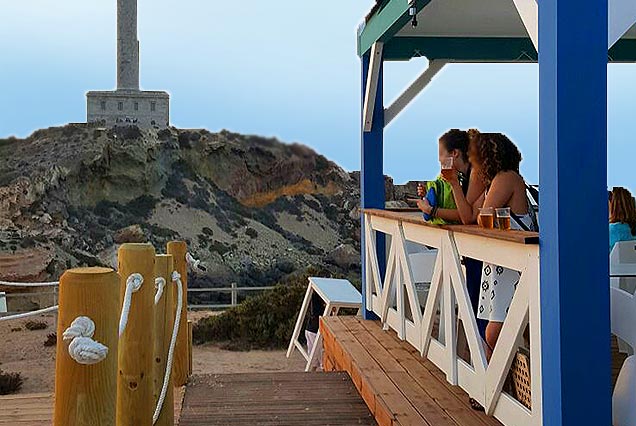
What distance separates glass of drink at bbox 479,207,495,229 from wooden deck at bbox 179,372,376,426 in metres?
1.36

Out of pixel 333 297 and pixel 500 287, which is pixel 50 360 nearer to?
pixel 333 297

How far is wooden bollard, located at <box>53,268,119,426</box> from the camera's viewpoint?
1.92 meters

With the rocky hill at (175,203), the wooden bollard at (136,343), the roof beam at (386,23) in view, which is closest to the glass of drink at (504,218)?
the wooden bollard at (136,343)

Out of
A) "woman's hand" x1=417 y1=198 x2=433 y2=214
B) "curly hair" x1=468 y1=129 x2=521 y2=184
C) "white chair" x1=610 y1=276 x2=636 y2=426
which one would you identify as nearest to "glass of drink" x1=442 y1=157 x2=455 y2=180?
"curly hair" x1=468 y1=129 x2=521 y2=184

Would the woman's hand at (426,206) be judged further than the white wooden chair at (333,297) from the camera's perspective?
No

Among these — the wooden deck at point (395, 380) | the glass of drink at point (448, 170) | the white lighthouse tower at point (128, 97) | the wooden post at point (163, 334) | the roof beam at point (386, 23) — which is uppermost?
the white lighthouse tower at point (128, 97)

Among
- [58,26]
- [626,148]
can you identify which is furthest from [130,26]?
[626,148]

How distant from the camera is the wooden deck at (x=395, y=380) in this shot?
3568 millimetres

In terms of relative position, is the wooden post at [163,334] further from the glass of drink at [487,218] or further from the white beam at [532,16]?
the white beam at [532,16]

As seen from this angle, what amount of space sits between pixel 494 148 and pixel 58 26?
1238 inches

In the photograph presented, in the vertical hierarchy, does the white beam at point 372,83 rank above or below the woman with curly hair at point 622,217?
above

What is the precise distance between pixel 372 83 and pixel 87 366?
15.2 feet

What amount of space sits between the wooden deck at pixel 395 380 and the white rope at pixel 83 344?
75.2 inches

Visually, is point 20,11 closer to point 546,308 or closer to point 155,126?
point 155,126
